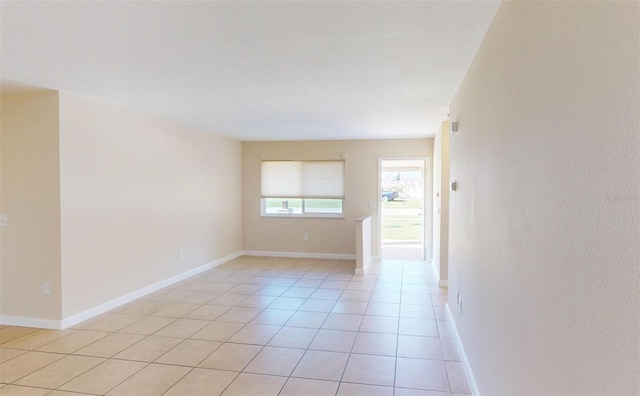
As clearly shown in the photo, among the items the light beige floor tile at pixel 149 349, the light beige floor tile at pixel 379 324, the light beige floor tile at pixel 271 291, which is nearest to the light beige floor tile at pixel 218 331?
the light beige floor tile at pixel 149 349

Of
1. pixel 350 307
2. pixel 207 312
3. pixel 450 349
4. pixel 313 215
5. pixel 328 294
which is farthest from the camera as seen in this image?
pixel 313 215

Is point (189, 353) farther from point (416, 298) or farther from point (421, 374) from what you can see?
point (416, 298)

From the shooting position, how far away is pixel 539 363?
4.15ft

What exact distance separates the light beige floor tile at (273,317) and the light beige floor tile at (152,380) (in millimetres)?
1081

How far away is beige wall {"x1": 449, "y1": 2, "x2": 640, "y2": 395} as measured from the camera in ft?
2.58

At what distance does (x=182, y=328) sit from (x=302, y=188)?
4101 millimetres

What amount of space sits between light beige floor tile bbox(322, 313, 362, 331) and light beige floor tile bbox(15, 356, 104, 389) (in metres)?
2.02

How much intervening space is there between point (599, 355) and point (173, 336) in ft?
11.2

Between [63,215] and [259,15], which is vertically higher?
[259,15]

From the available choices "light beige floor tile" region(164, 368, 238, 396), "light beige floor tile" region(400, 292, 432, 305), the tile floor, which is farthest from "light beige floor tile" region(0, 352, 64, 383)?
"light beige floor tile" region(400, 292, 432, 305)

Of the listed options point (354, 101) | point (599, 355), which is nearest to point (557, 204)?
point (599, 355)

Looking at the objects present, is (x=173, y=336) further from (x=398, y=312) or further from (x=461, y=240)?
(x=461, y=240)

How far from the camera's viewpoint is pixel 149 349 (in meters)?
3.14

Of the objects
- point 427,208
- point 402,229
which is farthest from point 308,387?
point 402,229
